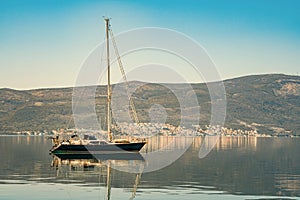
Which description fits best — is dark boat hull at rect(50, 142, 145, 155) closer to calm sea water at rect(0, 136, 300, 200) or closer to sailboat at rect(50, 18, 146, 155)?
sailboat at rect(50, 18, 146, 155)

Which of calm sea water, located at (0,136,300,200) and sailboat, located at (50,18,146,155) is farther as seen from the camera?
sailboat, located at (50,18,146,155)

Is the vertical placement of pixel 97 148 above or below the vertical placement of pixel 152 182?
above

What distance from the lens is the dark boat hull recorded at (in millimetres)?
86938

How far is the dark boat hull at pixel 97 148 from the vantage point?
86.9m

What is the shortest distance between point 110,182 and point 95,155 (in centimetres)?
3837

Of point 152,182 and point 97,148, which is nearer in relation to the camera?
point 152,182

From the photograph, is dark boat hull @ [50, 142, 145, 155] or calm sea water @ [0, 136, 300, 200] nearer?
calm sea water @ [0, 136, 300, 200]

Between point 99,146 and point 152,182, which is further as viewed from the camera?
point 99,146

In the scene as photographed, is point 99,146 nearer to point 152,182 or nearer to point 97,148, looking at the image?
point 97,148

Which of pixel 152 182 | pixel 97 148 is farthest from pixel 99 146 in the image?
pixel 152 182

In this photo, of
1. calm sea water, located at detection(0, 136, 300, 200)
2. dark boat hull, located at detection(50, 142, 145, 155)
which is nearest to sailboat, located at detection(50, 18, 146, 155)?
dark boat hull, located at detection(50, 142, 145, 155)

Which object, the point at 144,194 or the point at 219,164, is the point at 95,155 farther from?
the point at 144,194

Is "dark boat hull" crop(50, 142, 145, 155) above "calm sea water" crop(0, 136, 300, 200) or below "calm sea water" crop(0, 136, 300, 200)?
above

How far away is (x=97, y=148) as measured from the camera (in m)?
87.5
